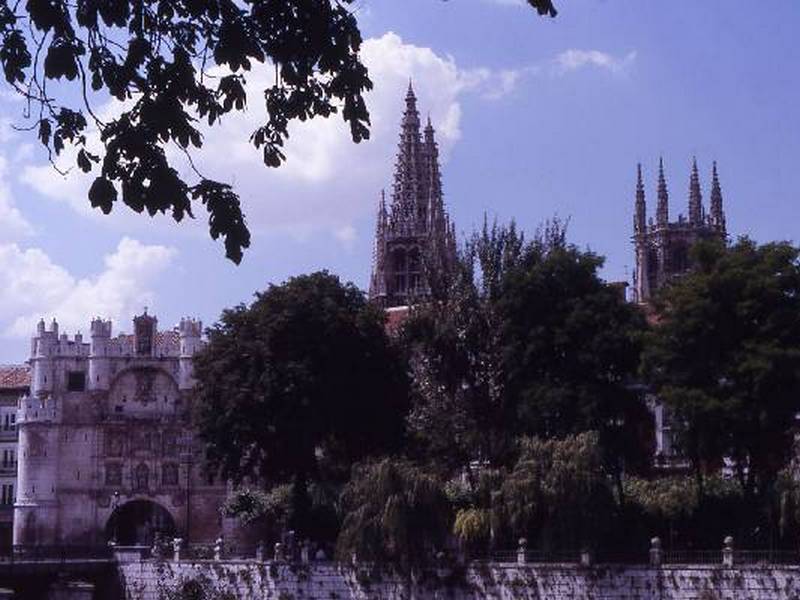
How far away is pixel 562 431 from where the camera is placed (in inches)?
1746

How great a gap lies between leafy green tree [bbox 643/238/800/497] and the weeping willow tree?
A: 685 centimetres

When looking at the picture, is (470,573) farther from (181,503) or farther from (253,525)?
(181,503)

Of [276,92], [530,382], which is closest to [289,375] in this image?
[530,382]

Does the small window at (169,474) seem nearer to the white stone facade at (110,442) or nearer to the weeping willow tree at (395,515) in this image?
the white stone facade at (110,442)

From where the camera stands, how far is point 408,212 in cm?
10719

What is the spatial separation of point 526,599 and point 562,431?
528 centimetres

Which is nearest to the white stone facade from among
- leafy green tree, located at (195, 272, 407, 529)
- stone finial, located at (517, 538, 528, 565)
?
leafy green tree, located at (195, 272, 407, 529)

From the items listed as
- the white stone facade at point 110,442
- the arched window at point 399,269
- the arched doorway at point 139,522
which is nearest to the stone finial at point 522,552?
the white stone facade at point 110,442

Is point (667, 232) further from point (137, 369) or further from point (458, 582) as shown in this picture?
point (458, 582)

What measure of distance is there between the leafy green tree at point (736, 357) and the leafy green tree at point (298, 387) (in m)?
11.5

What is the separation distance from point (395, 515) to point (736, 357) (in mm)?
9892

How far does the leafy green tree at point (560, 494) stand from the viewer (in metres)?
40.2

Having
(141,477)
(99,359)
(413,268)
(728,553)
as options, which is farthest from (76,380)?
(728,553)

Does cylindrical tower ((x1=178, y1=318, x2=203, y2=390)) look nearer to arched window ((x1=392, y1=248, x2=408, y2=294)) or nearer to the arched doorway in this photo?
the arched doorway
